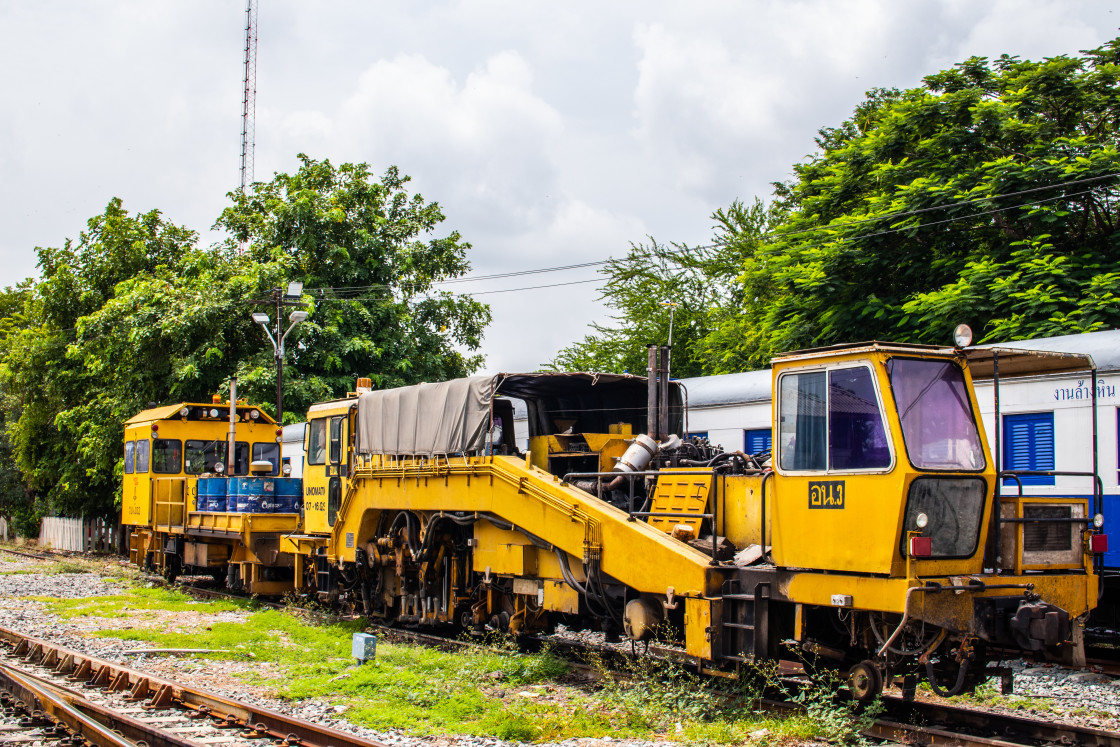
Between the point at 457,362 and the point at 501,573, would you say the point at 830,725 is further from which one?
the point at 457,362

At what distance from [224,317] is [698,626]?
22454mm

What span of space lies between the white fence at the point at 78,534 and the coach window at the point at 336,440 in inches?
836

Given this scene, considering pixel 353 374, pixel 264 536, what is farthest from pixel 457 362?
pixel 264 536

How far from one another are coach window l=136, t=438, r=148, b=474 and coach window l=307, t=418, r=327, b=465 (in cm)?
740

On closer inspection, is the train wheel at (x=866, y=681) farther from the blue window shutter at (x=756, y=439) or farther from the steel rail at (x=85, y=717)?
the blue window shutter at (x=756, y=439)

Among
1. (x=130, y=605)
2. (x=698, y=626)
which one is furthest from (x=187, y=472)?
(x=698, y=626)

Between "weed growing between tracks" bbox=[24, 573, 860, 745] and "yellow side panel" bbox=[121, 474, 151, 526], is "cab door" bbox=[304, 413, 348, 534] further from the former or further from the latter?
"yellow side panel" bbox=[121, 474, 151, 526]

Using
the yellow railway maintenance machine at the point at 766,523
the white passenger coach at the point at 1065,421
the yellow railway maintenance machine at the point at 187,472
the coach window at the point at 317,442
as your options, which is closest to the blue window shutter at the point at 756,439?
the yellow railway maintenance machine at the point at 766,523

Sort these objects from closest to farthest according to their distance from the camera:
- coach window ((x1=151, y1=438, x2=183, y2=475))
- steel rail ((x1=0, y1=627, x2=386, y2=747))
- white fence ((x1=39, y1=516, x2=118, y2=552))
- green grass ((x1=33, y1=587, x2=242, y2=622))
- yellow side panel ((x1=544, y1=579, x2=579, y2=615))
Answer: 1. steel rail ((x1=0, y1=627, x2=386, y2=747))
2. yellow side panel ((x1=544, y1=579, x2=579, y2=615))
3. green grass ((x1=33, y1=587, x2=242, y2=622))
4. coach window ((x1=151, y1=438, x2=183, y2=475))
5. white fence ((x1=39, y1=516, x2=118, y2=552))

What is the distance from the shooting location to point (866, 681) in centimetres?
734

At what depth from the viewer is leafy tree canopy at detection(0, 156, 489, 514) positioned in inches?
1102

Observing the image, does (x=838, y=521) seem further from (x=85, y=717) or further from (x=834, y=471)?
(x=85, y=717)

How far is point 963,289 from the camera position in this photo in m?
18.5

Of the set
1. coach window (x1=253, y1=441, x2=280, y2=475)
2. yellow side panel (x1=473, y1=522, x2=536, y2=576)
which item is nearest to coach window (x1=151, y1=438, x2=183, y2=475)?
coach window (x1=253, y1=441, x2=280, y2=475)
